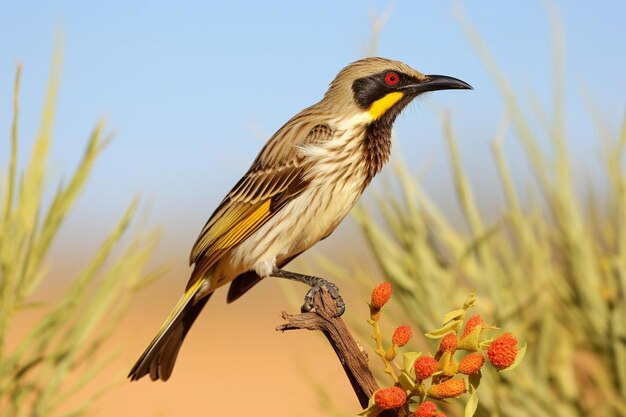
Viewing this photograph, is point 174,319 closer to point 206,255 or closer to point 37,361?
point 206,255

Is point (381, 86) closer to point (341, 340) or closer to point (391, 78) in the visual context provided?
point (391, 78)

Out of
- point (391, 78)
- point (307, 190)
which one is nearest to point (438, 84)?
point (391, 78)

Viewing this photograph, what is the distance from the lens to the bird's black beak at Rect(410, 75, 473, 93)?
2818mm

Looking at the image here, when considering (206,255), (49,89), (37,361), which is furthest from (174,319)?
(49,89)

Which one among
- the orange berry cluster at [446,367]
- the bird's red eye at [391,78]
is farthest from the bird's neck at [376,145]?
the orange berry cluster at [446,367]

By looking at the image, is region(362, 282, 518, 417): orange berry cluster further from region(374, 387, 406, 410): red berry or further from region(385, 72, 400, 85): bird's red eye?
region(385, 72, 400, 85): bird's red eye

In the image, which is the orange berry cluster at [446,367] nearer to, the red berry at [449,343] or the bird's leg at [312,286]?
the red berry at [449,343]

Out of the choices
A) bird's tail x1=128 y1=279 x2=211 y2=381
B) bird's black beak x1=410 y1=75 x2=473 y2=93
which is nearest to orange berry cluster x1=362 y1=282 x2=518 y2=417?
bird's tail x1=128 y1=279 x2=211 y2=381

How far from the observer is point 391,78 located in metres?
3.04

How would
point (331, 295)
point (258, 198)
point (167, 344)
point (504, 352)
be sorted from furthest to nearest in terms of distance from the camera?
1. point (258, 198)
2. point (167, 344)
3. point (331, 295)
4. point (504, 352)

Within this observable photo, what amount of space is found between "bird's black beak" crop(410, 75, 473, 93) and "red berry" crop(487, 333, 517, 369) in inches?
59.5

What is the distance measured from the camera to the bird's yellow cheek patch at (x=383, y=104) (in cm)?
302

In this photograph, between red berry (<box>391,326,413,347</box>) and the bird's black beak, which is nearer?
red berry (<box>391,326,413,347</box>)

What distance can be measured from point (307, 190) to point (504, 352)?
1.71 m
